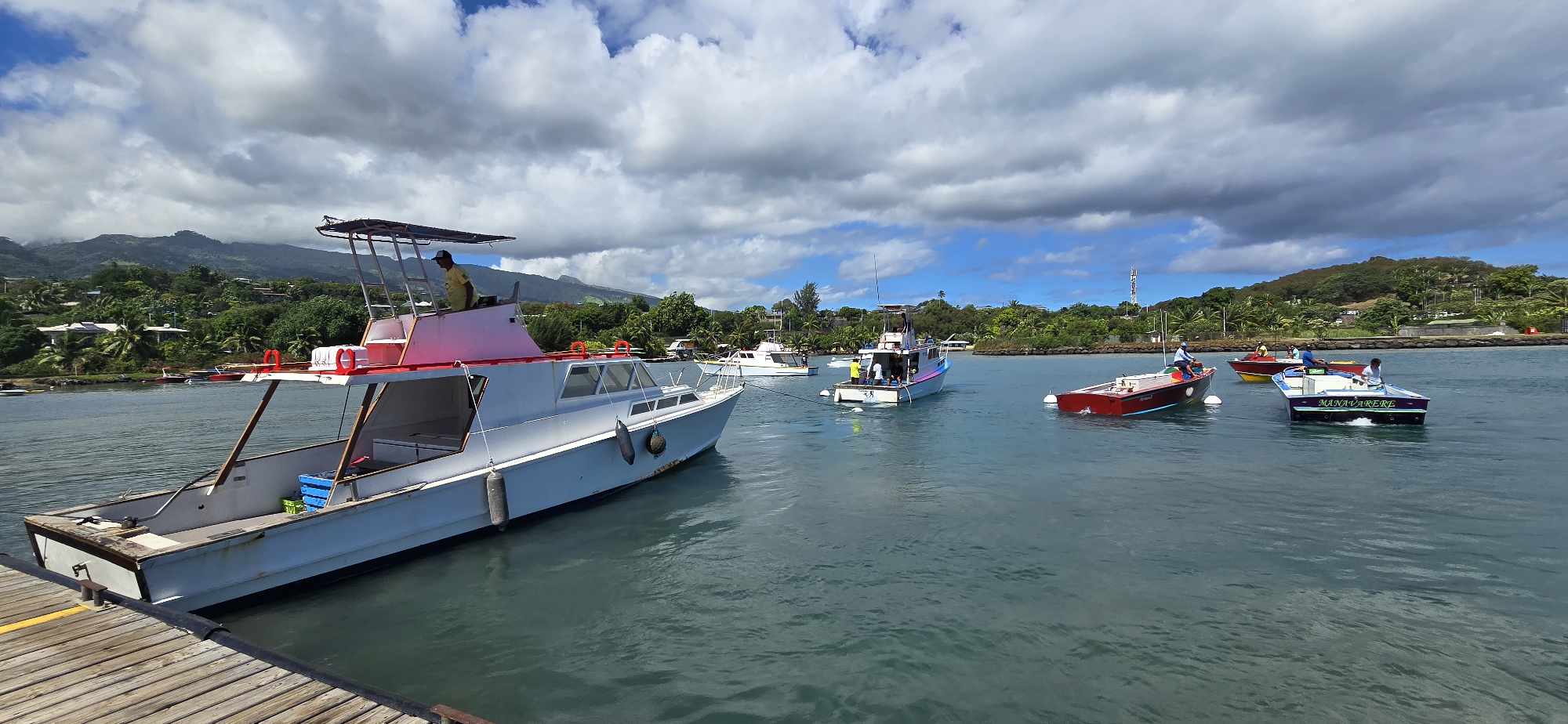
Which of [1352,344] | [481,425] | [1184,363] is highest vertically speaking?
[481,425]

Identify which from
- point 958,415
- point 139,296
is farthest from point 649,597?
point 139,296

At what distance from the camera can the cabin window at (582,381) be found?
41.7ft

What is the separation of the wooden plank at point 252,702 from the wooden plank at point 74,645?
5.49 ft

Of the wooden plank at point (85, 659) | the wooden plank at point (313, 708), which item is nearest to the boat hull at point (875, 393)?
the wooden plank at point (85, 659)

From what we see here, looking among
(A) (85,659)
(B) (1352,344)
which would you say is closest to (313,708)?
(A) (85,659)

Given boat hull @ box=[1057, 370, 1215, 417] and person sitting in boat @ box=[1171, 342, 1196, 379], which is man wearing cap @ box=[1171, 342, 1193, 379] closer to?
person sitting in boat @ box=[1171, 342, 1196, 379]

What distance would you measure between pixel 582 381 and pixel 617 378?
1.03 meters

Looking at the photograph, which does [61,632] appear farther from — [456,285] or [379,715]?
[456,285]

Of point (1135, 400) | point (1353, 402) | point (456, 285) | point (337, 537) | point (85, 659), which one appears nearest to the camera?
point (85, 659)

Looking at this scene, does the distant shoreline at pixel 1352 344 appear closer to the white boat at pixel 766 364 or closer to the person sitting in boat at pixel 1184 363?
the person sitting in boat at pixel 1184 363

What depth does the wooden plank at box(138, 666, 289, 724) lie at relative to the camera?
4.21 meters

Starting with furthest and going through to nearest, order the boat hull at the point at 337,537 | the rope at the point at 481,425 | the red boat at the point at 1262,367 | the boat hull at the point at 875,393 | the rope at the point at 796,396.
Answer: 1. the red boat at the point at 1262,367
2. the rope at the point at 796,396
3. the boat hull at the point at 875,393
4. the rope at the point at 481,425
5. the boat hull at the point at 337,537

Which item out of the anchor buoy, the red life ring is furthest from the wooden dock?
the anchor buoy

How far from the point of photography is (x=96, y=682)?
4.63m
